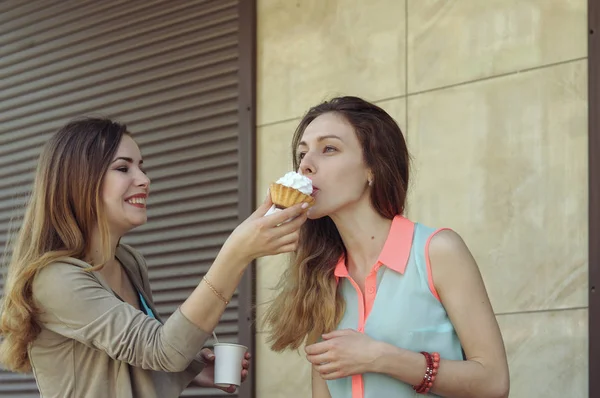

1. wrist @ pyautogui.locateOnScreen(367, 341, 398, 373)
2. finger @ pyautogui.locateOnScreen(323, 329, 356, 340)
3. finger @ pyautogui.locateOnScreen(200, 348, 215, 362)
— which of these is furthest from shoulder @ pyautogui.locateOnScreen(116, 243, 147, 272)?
wrist @ pyautogui.locateOnScreen(367, 341, 398, 373)

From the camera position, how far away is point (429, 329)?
3154mm

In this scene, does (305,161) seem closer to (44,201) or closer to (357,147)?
(357,147)

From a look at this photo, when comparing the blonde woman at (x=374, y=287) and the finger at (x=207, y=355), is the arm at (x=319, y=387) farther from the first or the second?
the finger at (x=207, y=355)

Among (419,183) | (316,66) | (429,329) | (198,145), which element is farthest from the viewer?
(198,145)

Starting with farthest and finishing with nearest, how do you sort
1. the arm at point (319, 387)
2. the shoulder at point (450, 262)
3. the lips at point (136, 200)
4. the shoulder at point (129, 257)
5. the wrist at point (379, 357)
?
the shoulder at point (129, 257)
the lips at point (136, 200)
the arm at point (319, 387)
the shoulder at point (450, 262)
the wrist at point (379, 357)

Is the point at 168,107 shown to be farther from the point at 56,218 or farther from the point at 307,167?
the point at 307,167

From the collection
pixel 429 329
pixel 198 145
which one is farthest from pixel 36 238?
pixel 198 145

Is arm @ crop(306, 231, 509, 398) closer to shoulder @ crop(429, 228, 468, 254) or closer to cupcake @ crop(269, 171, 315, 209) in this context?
shoulder @ crop(429, 228, 468, 254)

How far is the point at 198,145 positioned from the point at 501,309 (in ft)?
6.80

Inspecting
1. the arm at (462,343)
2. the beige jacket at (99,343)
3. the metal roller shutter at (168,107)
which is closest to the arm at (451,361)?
the arm at (462,343)

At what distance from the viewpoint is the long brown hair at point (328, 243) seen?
11.1ft

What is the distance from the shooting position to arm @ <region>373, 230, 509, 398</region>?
3.02 m

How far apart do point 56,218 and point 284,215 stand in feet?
2.75

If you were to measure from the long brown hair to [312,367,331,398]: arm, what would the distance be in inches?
4.9
